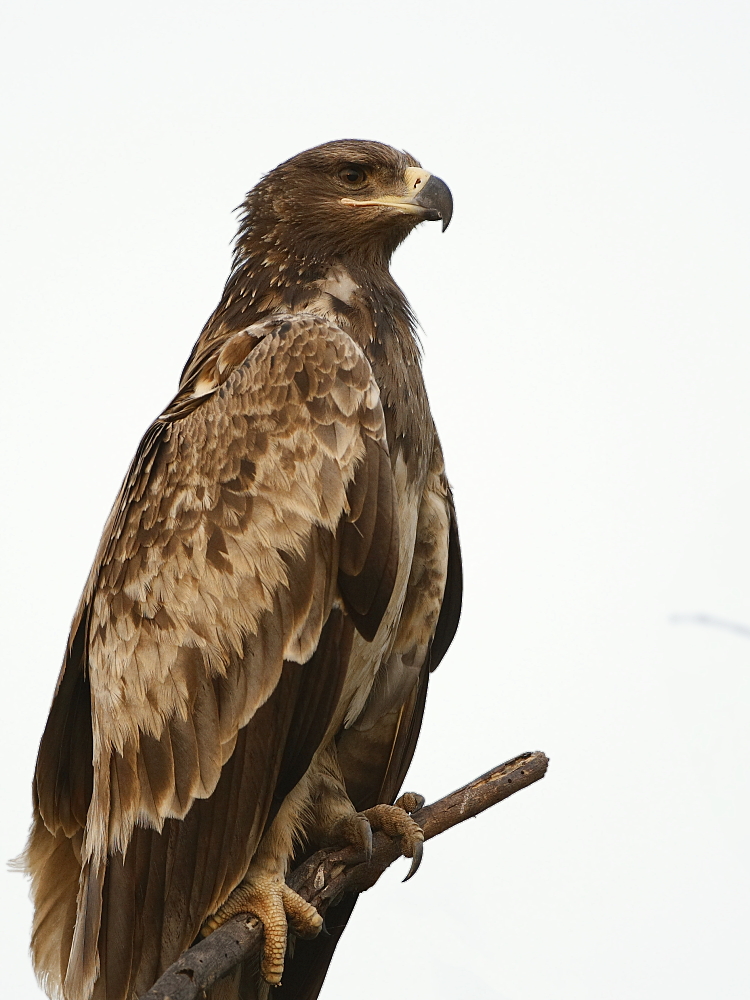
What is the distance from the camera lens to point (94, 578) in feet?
15.1

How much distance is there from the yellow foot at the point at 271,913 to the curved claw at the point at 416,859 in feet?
1.67

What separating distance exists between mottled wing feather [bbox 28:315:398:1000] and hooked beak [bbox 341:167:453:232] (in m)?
0.95

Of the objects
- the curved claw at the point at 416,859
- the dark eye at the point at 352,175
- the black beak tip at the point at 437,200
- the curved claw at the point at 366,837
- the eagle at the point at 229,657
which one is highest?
the dark eye at the point at 352,175

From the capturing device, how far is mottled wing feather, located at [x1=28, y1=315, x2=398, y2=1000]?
4.15m

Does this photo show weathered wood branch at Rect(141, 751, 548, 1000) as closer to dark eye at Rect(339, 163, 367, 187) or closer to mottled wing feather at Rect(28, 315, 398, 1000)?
mottled wing feather at Rect(28, 315, 398, 1000)

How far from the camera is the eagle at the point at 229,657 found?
416 cm

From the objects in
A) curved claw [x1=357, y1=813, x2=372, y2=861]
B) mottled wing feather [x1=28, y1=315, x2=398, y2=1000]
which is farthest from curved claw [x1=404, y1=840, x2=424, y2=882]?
mottled wing feather [x1=28, y1=315, x2=398, y2=1000]

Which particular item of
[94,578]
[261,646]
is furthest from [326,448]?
[94,578]

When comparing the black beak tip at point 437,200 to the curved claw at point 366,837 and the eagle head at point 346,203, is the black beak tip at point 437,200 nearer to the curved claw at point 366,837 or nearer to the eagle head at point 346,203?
the eagle head at point 346,203

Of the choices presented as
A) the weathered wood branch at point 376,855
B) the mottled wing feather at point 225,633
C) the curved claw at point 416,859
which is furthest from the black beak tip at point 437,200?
the curved claw at point 416,859

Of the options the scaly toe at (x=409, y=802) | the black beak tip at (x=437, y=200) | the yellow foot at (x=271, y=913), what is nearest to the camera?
the yellow foot at (x=271, y=913)

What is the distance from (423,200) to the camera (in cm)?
505

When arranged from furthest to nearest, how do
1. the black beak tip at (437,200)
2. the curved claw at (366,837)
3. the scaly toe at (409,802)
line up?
1. the black beak tip at (437,200)
2. the scaly toe at (409,802)
3. the curved claw at (366,837)

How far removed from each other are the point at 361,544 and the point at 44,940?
6.86ft
